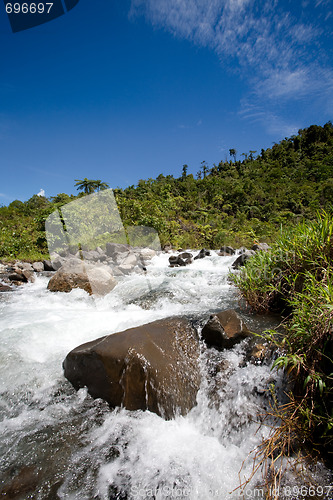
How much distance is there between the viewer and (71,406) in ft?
8.36

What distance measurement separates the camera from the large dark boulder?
8.07 feet

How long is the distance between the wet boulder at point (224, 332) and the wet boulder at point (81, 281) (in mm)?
4213

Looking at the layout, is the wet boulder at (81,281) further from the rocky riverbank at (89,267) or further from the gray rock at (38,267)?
the gray rock at (38,267)

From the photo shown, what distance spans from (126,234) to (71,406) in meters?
13.9

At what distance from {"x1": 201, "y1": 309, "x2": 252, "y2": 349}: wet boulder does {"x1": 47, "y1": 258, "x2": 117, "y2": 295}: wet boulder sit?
13.8 ft

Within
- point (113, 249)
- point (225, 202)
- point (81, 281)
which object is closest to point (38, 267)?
point (113, 249)

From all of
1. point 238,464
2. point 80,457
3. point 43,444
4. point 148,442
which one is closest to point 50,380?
point 43,444

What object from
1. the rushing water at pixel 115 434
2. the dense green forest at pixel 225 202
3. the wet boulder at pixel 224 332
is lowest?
the rushing water at pixel 115 434

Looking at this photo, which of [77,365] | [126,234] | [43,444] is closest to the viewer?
[43,444]

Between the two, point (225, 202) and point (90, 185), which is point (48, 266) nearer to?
point (90, 185)

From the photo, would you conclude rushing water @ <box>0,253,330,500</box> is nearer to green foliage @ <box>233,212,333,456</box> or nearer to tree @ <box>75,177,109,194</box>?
green foliage @ <box>233,212,333,456</box>

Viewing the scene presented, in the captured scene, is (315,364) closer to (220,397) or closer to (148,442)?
(220,397)

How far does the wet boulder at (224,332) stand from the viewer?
3031mm

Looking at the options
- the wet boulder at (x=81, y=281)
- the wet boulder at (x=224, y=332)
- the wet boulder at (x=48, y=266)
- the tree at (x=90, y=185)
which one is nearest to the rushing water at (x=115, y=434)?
the wet boulder at (x=224, y=332)
